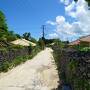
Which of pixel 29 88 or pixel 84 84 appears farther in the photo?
pixel 29 88

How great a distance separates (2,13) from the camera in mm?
44844

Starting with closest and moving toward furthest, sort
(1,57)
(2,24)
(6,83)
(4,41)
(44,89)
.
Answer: (44,89)
(6,83)
(1,57)
(4,41)
(2,24)

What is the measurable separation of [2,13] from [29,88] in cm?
3262

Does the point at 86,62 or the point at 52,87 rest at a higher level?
the point at 86,62

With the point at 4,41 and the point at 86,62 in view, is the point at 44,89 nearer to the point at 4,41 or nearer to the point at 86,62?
the point at 86,62

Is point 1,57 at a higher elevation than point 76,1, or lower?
lower

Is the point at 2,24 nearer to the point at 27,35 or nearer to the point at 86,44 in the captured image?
the point at 86,44

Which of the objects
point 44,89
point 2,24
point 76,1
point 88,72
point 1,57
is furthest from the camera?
point 2,24

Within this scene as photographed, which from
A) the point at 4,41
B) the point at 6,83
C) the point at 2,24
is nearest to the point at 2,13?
the point at 2,24

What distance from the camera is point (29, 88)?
13516 mm

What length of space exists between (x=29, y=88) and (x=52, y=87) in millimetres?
1179

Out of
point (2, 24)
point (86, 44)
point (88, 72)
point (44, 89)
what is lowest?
point (44, 89)

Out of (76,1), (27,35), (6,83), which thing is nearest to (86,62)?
(76,1)

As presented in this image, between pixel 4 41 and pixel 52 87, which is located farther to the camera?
pixel 4 41
